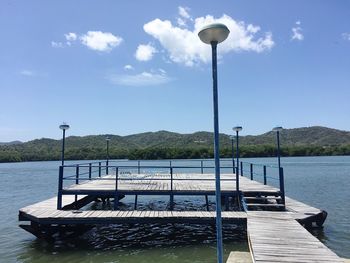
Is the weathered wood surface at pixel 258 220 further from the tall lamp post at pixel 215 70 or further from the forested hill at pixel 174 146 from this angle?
the forested hill at pixel 174 146

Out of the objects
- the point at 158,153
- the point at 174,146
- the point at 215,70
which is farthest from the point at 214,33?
the point at 174,146

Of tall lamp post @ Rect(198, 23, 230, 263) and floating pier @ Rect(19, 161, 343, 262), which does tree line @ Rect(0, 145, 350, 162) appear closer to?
floating pier @ Rect(19, 161, 343, 262)

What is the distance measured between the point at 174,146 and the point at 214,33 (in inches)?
4315

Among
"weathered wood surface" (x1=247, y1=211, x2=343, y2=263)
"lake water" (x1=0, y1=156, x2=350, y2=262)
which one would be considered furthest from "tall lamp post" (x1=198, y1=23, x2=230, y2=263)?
"lake water" (x1=0, y1=156, x2=350, y2=262)

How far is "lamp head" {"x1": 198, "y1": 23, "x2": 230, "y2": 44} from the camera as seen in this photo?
502cm

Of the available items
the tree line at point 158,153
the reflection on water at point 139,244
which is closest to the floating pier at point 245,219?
the reflection on water at point 139,244

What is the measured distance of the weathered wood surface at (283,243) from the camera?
607cm

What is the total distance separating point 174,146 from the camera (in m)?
114

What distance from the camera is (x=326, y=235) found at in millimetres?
11461

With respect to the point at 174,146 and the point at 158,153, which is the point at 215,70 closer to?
the point at 158,153

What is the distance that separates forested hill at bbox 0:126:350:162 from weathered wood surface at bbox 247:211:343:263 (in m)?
62.4

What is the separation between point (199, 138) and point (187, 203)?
111 m

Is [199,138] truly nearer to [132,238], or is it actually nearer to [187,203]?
[187,203]

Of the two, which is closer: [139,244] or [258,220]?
[258,220]
